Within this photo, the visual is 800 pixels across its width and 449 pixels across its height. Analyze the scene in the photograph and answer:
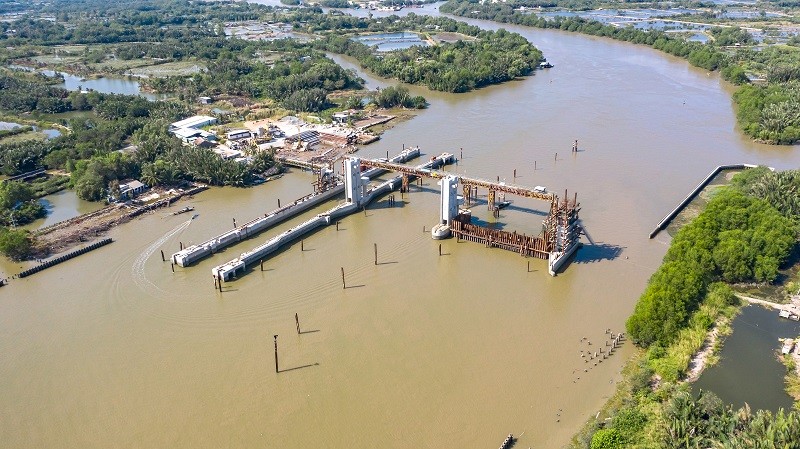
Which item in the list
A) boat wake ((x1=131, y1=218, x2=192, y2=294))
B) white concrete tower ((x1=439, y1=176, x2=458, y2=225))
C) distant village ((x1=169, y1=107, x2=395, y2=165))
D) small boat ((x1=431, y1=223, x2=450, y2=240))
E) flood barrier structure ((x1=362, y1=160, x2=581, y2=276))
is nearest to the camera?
boat wake ((x1=131, y1=218, x2=192, y2=294))

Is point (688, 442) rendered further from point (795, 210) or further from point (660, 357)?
point (795, 210)

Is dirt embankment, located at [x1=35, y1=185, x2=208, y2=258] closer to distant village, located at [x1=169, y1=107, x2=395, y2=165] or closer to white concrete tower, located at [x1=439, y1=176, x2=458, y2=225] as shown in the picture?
distant village, located at [x1=169, y1=107, x2=395, y2=165]

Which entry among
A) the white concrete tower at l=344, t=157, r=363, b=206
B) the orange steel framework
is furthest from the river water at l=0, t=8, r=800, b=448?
the white concrete tower at l=344, t=157, r=363, b=206

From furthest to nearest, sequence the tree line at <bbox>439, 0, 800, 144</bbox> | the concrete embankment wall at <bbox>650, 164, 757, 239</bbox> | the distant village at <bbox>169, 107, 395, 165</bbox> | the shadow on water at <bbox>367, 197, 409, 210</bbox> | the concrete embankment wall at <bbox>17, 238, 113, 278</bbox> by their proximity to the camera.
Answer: the tree line at <bbox>439, 0, 800, 144</bbox>
the distant village at <bbox>169, 107, 395, 165</bbox>
the shadow on water at <bbox>367, 197, 409, 210</bbox>
the concrete embankment wall at <bbox>650, 164, 757, 239</bbox>
the concrete embankment wall at <bbox>17, 238, 113, 278</bbox>

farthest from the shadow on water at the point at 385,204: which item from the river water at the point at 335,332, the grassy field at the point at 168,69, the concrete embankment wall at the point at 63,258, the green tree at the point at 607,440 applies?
the grassy field at the point at 168,69

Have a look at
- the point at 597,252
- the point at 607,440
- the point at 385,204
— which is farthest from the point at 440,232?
A: the point at 607,440

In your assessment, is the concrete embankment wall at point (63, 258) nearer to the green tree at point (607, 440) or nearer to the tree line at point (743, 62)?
the green tree at point (607, 440)

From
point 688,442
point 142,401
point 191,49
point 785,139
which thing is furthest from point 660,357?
point 191,49

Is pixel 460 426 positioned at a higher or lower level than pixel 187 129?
lower
